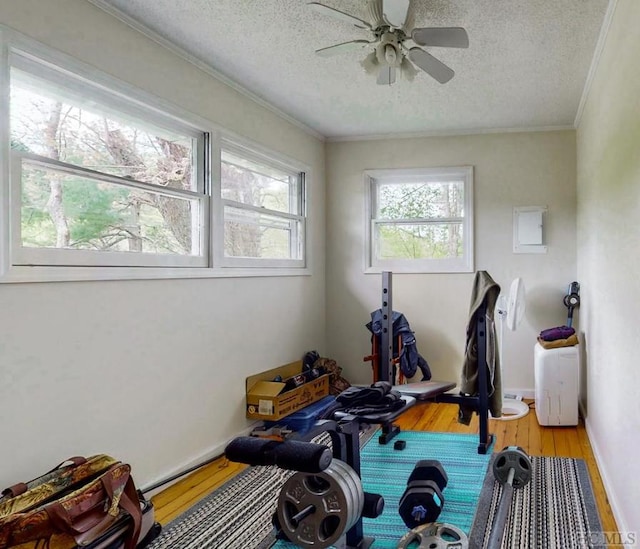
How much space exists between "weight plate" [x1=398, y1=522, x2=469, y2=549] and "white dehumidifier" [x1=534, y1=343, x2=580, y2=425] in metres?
1.99

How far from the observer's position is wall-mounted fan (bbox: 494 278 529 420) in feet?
13.6

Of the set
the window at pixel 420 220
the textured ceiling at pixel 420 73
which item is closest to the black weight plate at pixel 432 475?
the textured ceiling at pixel 420 73

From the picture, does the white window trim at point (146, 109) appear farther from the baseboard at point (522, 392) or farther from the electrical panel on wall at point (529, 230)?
the baseboard at point (522, 392)

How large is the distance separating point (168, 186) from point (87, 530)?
1896 mm

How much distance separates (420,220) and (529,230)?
100 centimetres

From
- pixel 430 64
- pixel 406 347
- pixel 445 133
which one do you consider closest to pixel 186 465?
pixel 406 347

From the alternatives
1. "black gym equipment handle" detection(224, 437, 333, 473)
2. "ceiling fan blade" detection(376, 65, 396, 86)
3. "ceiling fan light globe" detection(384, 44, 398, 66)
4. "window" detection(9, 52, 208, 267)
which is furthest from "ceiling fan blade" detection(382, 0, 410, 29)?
"black gym equipment handle" detection(224, 437, 333, 473)

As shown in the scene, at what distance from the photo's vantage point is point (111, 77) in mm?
2588

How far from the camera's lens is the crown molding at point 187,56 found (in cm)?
258

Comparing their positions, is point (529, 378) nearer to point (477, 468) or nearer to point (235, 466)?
point (477, 468)

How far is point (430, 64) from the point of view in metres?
2.72

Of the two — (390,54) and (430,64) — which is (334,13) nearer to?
(390,54)

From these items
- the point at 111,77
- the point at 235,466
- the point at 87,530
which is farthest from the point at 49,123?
the point at 235,466

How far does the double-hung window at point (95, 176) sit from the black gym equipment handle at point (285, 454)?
120 centimetres
